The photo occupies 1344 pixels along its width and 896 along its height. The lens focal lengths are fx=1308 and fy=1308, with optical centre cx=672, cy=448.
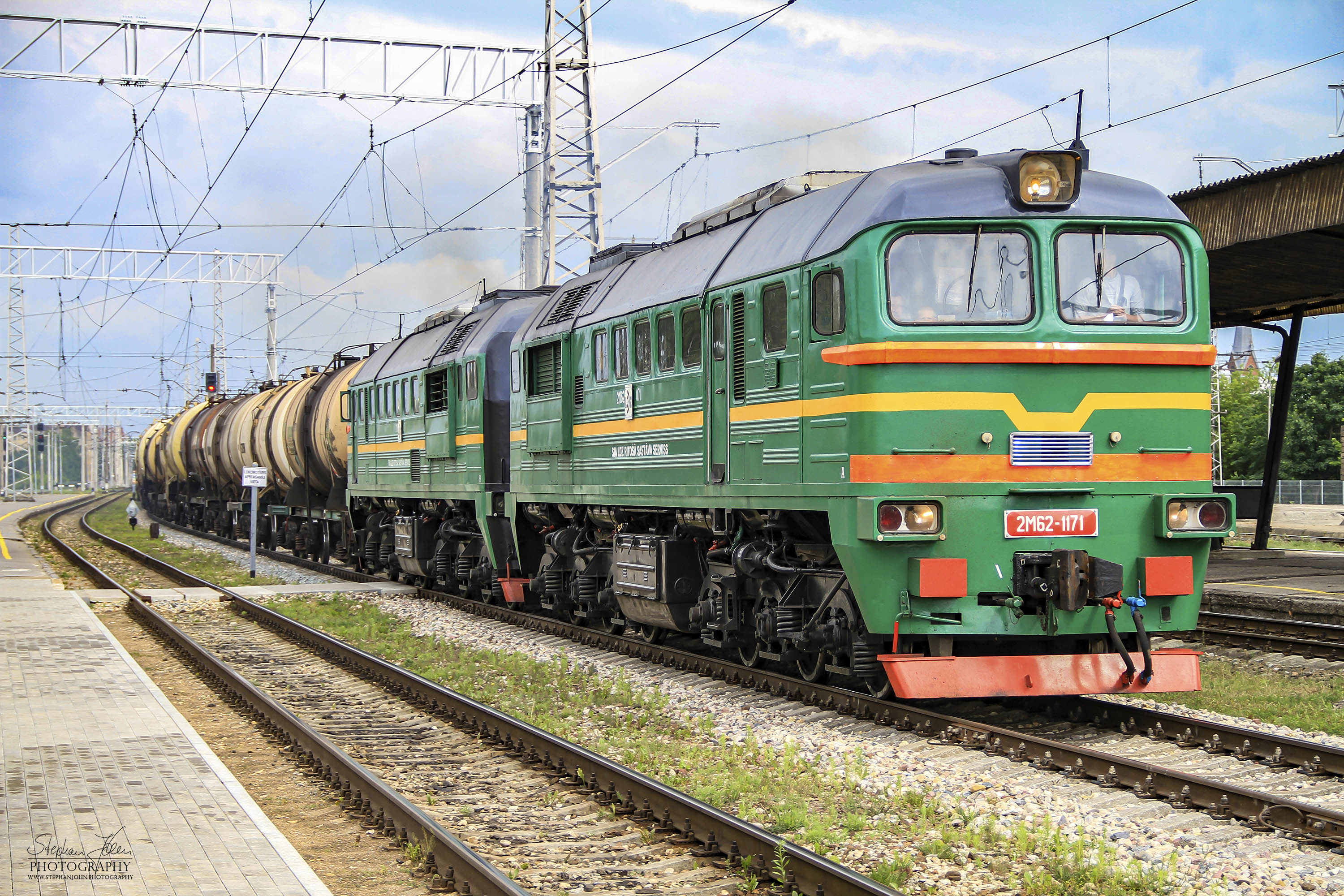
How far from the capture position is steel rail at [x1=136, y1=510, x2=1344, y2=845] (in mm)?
7051

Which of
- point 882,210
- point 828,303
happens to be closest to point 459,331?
point 828,303

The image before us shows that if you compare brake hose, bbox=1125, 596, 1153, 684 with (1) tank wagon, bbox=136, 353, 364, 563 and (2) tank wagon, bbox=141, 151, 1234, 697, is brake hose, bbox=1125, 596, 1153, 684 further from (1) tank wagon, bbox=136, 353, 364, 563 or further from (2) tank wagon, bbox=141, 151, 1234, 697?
(1) tank wagon, bbox=136, 353, 364, 563

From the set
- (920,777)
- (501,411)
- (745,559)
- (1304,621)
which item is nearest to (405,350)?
(501,411)

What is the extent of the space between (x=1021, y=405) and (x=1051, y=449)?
1.26ft

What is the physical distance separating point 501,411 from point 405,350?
5635mm

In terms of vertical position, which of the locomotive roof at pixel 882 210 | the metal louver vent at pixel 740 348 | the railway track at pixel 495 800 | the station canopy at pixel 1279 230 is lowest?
the railway track at pixel 495 800

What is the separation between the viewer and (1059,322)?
9.54 metres

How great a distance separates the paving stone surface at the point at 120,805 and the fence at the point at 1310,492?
51.9 meters

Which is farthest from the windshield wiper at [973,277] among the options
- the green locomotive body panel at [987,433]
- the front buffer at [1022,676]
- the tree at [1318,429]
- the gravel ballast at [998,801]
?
the tree at [1318,429]

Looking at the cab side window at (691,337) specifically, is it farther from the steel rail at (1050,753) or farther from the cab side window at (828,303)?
the steel rail at (1050,753)

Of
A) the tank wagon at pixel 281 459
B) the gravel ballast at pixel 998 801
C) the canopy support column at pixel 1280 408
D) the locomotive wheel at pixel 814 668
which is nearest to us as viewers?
the gravel ballast at pixel 998 801

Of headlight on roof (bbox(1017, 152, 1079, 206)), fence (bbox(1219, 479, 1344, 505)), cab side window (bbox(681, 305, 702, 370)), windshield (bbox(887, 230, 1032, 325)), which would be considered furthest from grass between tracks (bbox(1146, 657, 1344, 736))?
fence (bbox(1219, 479, 1344, 505))

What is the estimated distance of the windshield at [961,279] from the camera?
9.52 metres

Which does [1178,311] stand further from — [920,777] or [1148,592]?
[920,777]
